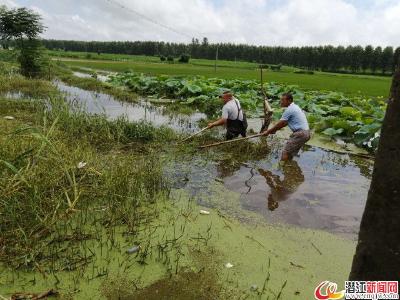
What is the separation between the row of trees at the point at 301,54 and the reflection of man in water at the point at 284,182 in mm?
53546

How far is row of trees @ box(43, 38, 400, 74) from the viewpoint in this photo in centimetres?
6719

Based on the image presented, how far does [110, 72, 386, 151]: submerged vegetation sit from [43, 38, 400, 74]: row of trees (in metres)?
42.0

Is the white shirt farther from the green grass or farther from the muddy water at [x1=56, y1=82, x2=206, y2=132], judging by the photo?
the green grass

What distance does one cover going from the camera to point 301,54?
72.6m

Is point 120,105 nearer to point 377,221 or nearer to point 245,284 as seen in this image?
point 245,284

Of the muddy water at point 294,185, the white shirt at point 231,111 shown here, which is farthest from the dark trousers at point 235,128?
the muddy water at point 294,185

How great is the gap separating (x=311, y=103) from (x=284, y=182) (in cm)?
798

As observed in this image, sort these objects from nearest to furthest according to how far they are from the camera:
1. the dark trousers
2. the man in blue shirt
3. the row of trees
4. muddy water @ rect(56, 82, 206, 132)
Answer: the man in blue shirt → the dark trousers → muddy water @ rect(56, 82, 206, 132) → the row of trees

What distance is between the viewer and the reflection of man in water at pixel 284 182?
5.44 metres

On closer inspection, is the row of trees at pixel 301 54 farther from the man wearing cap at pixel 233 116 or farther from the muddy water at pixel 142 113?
the man wearing cap at pixel 233 116

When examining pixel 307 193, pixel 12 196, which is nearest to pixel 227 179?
pixel 307 193

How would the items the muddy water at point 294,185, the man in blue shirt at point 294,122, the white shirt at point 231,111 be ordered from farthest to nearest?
the white shirt at point 231,111 → the man in blue shirt at point 294,122 → the muddy water at point 294,185

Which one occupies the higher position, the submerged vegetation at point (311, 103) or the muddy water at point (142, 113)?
the submerged vegetation at point (311, 103)

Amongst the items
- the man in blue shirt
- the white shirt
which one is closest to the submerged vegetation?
the man in blue shirt
